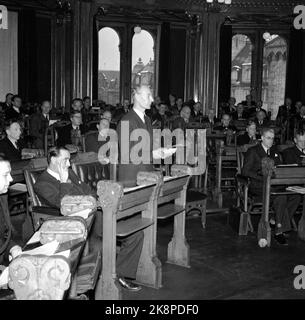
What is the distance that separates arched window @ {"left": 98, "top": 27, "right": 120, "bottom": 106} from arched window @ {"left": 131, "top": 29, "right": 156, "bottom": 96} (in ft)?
1.52

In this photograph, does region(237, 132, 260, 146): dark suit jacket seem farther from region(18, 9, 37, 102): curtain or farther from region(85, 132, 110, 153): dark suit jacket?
region(18, 9, 37, 102): curtain

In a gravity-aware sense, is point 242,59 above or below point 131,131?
above

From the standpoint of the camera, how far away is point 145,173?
12.1 ft

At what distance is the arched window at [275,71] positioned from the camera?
1420cm

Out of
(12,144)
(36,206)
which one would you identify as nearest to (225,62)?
(12,144)

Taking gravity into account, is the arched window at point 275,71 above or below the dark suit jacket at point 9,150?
above

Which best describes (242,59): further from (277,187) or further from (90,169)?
(90,169)

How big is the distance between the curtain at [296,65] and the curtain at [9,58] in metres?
7.09

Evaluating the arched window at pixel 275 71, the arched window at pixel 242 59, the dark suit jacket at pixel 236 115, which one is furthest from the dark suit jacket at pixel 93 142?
the arched window at pixel 275 71

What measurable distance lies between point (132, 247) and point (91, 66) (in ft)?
28.4

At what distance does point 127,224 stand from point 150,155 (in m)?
0.59

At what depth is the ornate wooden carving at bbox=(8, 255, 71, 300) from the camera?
1.59m

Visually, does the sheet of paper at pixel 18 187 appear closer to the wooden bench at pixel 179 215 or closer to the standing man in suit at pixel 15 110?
Result: the wooden bench at pixel 179 215

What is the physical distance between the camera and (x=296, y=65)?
13.4 metres
